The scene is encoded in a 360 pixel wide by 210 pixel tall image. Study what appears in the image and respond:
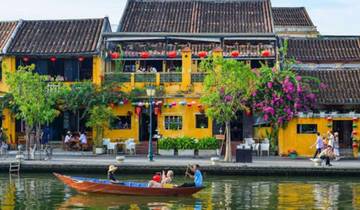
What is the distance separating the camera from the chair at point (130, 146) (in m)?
43.1

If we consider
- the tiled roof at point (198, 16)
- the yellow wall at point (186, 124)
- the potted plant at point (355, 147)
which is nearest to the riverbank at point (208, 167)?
the potted plant at point (355, 147)

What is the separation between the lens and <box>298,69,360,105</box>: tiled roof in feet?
139

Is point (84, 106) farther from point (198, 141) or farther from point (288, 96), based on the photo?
point (288, 96)

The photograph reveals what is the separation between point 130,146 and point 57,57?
663cm

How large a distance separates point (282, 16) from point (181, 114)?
19276mm

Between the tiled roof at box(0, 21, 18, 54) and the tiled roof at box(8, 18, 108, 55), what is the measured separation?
400 millimetres

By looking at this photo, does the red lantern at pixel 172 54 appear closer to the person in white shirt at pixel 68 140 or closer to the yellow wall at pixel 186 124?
the yellow wall at pixel 186 124

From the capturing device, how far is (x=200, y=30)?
4816cm

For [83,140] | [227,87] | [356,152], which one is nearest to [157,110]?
[83,140]

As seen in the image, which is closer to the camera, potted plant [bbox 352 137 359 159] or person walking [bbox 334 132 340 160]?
person walking [bbox 334 132 340 160]

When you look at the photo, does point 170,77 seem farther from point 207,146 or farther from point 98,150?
point 98,150

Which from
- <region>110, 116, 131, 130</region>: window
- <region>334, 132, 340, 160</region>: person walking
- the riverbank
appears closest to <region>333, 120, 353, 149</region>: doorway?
<region>334, 132, 340, 160</region>: person walking

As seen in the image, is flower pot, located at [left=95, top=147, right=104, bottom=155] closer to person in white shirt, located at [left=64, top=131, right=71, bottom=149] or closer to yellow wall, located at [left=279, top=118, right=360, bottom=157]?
person in white shirt, located at [left=64, top=131, right=71, bottom=149]

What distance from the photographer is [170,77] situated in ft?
146
